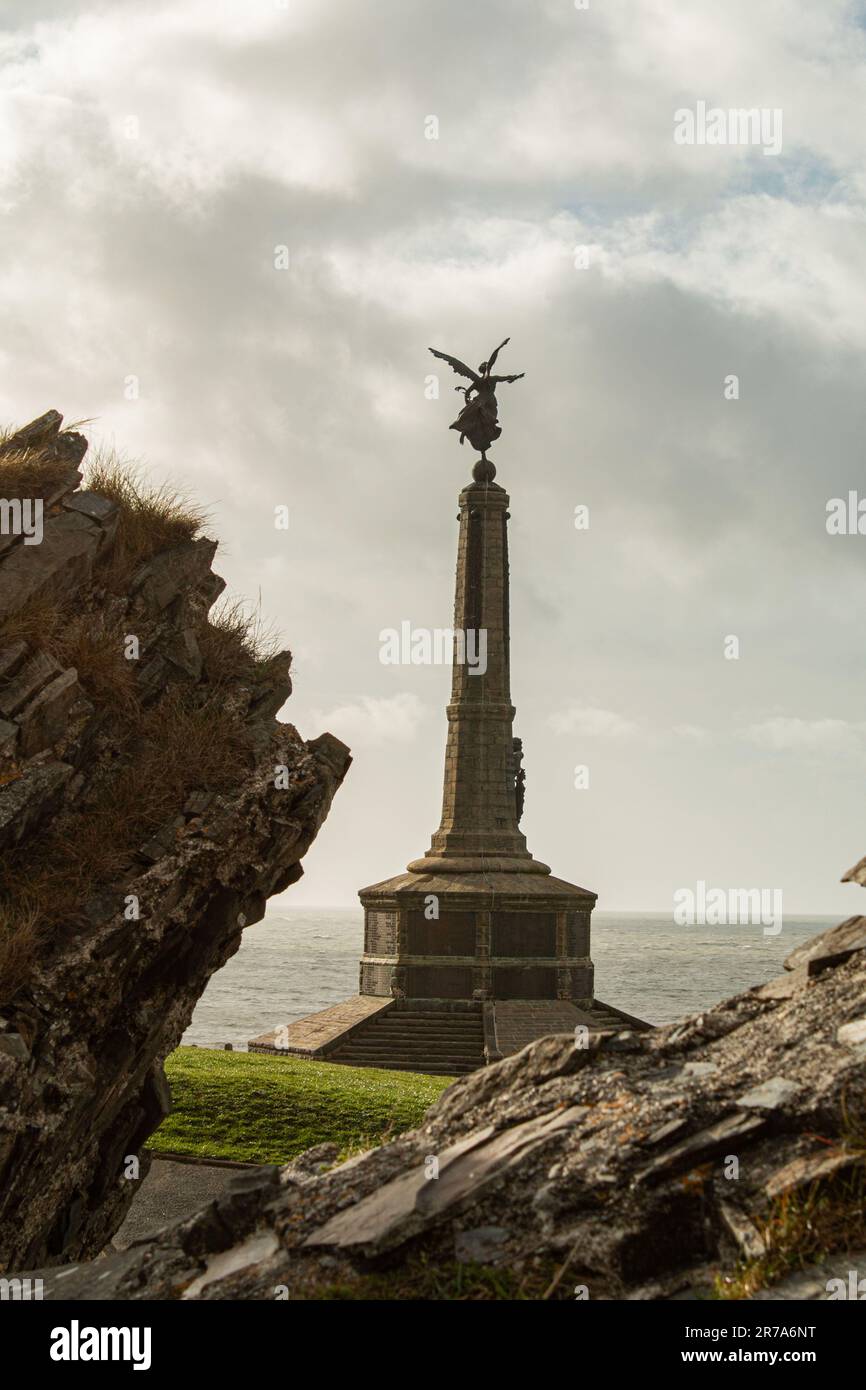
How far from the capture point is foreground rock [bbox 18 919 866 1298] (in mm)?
6047

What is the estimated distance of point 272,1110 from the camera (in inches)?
818

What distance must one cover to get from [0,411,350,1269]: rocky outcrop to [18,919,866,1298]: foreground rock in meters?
2.61

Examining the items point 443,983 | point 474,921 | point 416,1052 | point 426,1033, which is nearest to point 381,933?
point 443,983

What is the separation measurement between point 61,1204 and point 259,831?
10.5 ft

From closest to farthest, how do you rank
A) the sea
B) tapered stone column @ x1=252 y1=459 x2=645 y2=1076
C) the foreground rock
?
1. the foreground rock
2. tapered stone column @ x1=252 y1=459 x2=645 y2=1076
3. the sea

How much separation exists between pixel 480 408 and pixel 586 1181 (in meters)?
39.1

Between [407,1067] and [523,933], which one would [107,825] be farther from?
[523,933]

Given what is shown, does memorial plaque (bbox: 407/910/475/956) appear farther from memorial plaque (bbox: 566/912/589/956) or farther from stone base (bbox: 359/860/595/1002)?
memorial plaque (bbox: 566/912/589/956)

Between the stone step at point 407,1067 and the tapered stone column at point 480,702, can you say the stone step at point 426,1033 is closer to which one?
the stone step at point 407,1067

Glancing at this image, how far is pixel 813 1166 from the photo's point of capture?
6.03 meters

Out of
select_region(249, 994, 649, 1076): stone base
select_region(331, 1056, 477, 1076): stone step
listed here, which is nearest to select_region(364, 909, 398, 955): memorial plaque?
select_region(249, 994, 649, 1076): stone base

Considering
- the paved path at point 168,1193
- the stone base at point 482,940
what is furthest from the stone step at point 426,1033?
the paved path at point 168,1193
